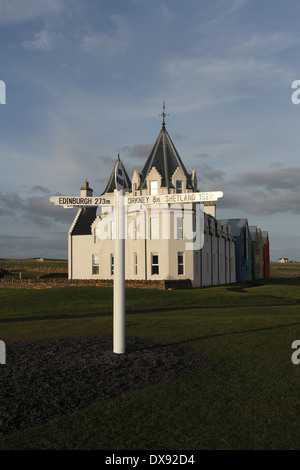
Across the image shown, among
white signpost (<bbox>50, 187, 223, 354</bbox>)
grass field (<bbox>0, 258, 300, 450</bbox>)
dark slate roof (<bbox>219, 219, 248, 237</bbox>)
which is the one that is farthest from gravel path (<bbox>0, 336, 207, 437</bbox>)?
dark slate roof (<bbox>219, 219, 248, 237</bbox>)

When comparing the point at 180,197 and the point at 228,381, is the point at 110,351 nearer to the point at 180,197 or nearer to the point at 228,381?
the point at 228,381

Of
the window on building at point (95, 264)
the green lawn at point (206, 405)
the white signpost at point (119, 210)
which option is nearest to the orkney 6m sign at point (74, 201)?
the white signpost at point (119, 210)

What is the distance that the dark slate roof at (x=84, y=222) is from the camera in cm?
4731

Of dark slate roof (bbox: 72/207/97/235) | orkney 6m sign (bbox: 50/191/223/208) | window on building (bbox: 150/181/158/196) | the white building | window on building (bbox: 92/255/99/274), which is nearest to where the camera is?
orkney 6m sign (bbox: 50/191/223/208)

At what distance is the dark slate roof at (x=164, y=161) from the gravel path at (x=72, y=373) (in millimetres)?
28479

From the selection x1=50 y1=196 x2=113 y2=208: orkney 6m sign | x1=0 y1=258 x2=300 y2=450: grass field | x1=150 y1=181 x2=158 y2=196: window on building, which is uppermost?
x1=150 y1=181 x2=158 y2=196: window on building

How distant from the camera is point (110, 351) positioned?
11680mm

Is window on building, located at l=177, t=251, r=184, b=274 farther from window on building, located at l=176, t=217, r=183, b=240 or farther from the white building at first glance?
window on building, located at l=176, t=217, r=183, b=240

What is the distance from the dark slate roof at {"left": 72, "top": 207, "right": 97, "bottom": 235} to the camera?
47312 mm

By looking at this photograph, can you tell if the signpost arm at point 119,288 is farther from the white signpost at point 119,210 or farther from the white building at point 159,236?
the white building at point 159,236

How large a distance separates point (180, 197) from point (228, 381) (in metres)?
5.06

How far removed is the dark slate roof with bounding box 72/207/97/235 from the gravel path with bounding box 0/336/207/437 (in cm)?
3444
